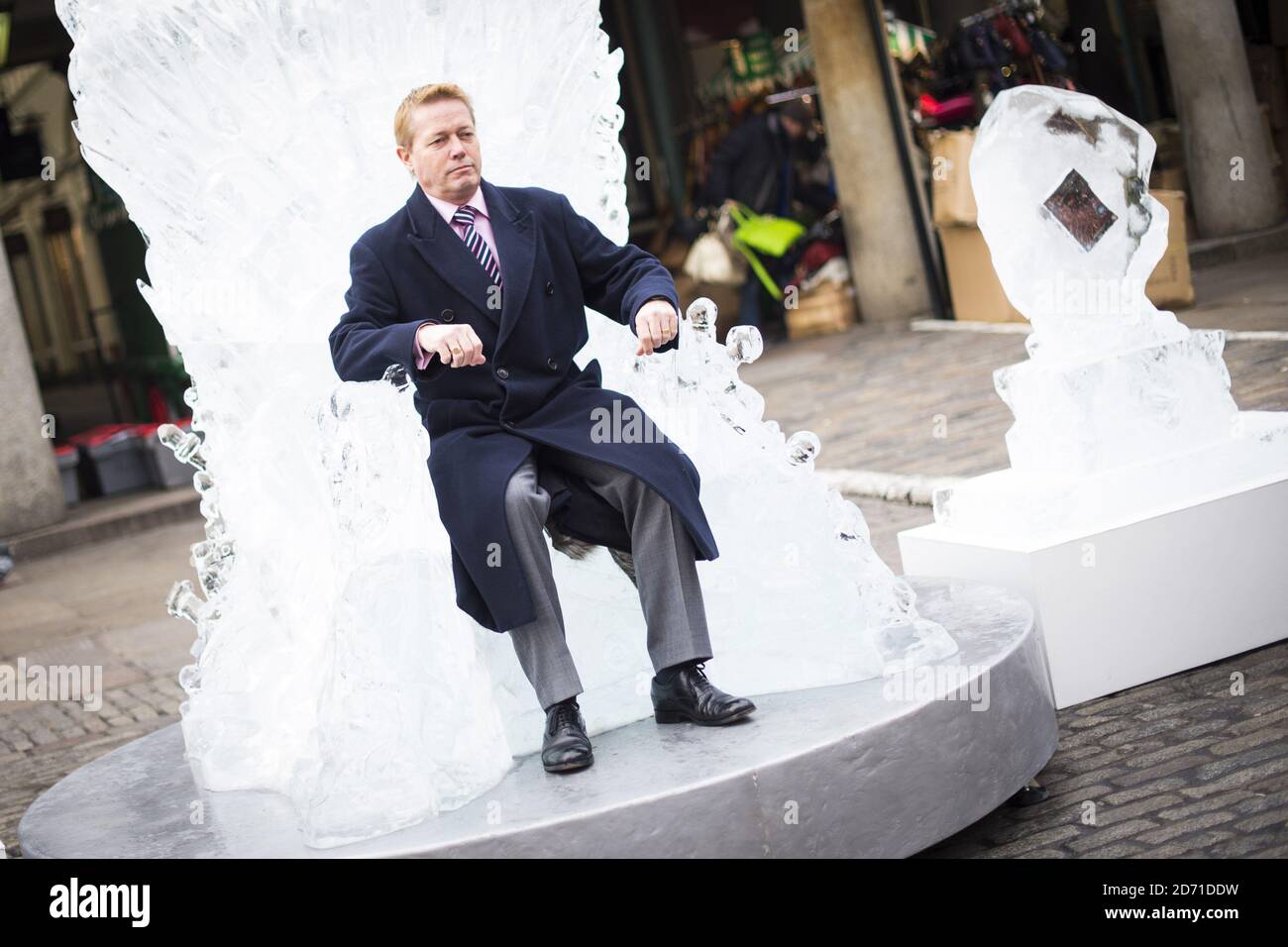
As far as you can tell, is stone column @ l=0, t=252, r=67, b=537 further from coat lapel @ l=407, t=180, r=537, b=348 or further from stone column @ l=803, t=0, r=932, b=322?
coat lapel @ l=407, t=180, r=537, b=348

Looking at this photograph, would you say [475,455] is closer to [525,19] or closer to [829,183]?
[525,19]

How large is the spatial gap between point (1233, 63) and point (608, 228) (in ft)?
29.7

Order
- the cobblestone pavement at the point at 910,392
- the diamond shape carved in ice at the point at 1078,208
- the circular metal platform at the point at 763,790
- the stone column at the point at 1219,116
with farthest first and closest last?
the stone column at the point at 1219,116
the cobblestone pavement at the point at 910,392
the diamond shape carved in ice at the point at 1078,208
the circular metal platform at the point at 763,790

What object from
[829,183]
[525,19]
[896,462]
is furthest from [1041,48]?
[525,19]

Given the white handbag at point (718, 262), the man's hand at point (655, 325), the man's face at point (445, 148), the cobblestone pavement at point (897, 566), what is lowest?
the cobblestone pavement at point (897, 566)

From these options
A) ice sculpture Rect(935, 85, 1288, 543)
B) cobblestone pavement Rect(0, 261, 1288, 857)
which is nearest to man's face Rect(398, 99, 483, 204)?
ice sculpture Rect(935, 85, 1288, 543)

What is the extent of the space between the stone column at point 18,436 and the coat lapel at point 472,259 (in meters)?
9.19

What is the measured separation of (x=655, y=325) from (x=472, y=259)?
0.51 metres

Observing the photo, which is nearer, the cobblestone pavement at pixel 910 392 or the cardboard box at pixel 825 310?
the cobblestone pavement at pixel 910 392

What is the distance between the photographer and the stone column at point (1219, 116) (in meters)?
12.1

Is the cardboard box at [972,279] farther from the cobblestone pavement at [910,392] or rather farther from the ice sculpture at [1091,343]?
the ice sculpture at [1091,343]

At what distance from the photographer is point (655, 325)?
377 centimetres

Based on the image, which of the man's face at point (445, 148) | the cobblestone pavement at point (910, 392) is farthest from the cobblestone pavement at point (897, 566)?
the man's face at point (445, 148)

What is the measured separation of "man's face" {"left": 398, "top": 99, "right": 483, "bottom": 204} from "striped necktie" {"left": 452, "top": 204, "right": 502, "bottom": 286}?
0.18 ft
